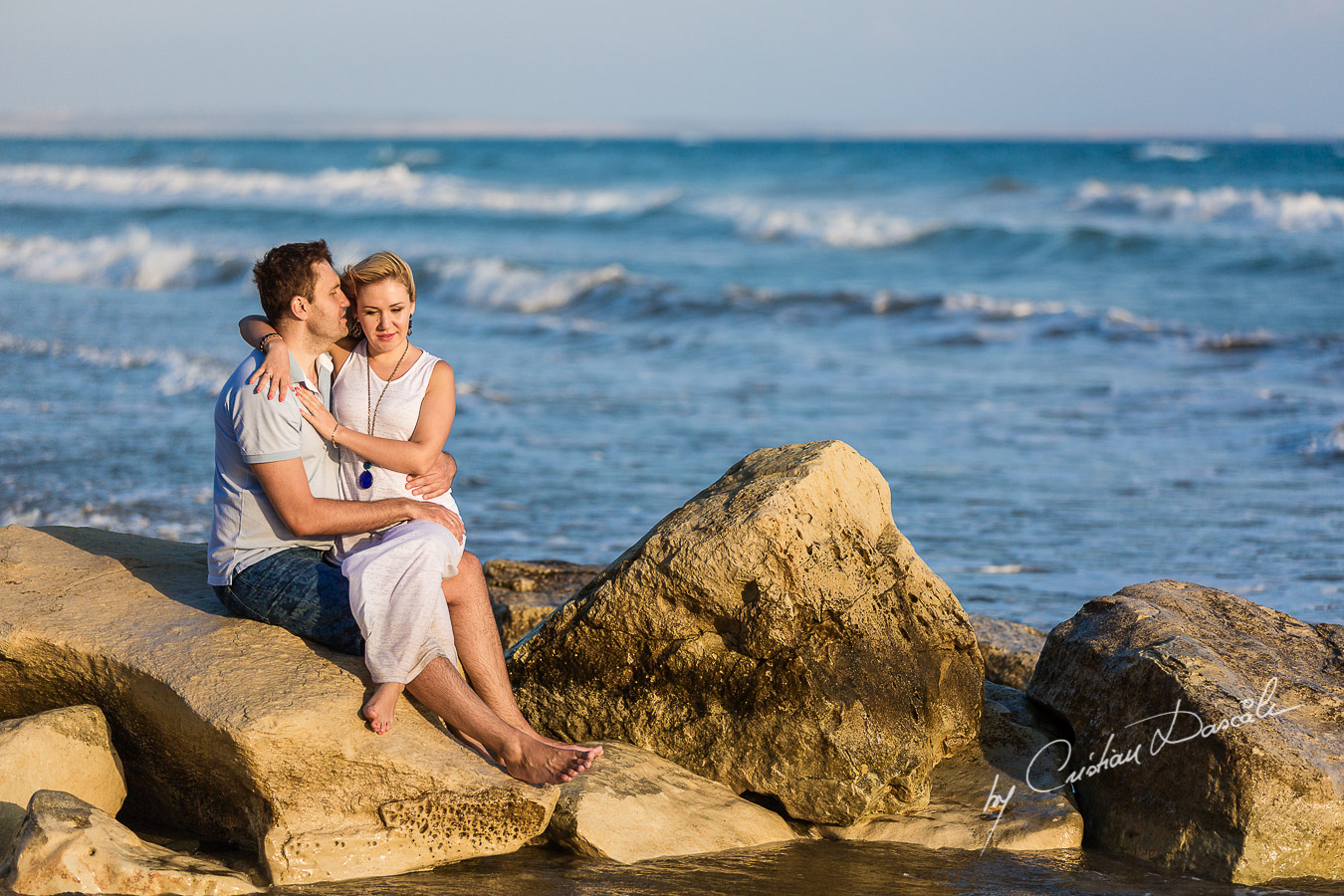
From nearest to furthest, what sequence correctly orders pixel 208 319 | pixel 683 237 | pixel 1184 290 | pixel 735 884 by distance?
pixel 735 884
pixel 208 319
pixel 1184 290
pixel 683 237

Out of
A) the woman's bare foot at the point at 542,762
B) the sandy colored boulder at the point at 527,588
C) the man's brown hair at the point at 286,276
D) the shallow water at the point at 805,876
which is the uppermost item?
the man's brown hair at the point at 286,276

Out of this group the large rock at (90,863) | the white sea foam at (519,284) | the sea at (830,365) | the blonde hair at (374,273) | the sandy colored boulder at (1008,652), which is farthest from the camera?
the white sea foam at (519,284)

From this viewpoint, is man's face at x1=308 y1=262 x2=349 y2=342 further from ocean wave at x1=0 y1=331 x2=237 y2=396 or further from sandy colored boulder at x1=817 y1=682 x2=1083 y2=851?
ocean wave at x1=0 y1=331 x2=237 y2=396

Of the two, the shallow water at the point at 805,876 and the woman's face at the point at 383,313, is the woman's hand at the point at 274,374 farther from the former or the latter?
the shallow water at the point at 805,876

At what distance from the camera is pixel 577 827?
3.68m

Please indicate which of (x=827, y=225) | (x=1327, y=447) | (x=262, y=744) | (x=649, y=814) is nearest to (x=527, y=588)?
(x=649, y=814)

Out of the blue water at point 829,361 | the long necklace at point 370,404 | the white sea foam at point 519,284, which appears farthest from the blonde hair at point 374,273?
the white sea foam at point 519,284

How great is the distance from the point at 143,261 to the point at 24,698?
830 inches

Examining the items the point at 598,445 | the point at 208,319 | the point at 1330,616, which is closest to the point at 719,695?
the point at 1330,616

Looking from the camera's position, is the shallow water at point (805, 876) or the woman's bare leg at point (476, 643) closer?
the shallow water at point (805, 876)

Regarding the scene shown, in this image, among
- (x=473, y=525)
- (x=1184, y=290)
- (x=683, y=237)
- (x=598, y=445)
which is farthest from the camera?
(x=683, y=237)

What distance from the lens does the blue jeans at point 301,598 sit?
3924mm

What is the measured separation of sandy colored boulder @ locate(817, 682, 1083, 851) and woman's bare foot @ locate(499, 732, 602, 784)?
0.90 m

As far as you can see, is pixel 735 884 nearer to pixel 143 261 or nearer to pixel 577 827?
pixel 577 827
